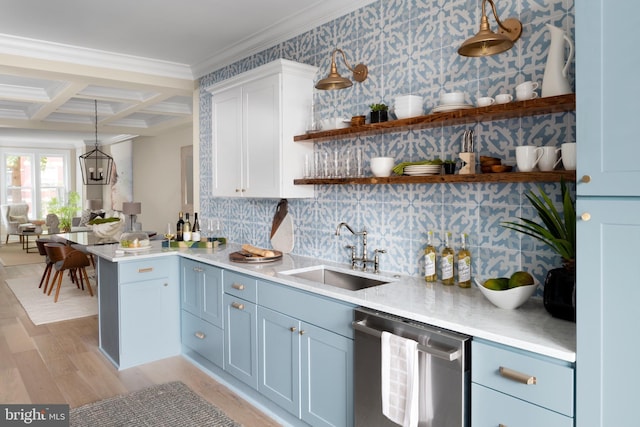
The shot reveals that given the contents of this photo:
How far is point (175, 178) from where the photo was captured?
839 cm

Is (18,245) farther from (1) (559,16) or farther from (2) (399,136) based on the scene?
(1) (559,16)

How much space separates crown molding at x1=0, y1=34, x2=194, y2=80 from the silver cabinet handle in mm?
4171

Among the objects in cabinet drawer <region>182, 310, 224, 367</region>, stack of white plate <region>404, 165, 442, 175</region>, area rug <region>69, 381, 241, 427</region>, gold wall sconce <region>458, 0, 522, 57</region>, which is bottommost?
area rug <region>69, 381, 241, 427</region>

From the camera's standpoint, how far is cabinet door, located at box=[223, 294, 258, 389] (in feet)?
9.98

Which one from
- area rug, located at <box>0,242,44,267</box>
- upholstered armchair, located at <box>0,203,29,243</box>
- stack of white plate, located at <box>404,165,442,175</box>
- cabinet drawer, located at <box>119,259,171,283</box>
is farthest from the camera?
upholstered armchair, located at <box>0,203,29,243</box>

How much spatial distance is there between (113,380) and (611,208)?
3397 millimetres

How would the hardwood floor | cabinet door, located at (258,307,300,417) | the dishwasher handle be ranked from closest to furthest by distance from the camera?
1. the dishwasher handle
2. cabinet door, located at (258,307,300,417)
3. the hardwood floor

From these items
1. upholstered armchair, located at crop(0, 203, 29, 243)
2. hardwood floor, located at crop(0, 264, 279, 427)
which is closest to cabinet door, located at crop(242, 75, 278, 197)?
hardwood floor, located at crop(0, 264, 279, 427)

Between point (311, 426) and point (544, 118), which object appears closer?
point (544, 118)

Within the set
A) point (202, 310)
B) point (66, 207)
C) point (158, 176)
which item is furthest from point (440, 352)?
point (66, 207)

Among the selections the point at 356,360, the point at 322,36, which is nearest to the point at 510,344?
the point at 356,360

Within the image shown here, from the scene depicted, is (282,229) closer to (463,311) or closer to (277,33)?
(277,33)

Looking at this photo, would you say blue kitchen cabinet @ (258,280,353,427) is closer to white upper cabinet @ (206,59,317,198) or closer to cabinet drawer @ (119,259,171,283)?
white upper cabinet @ (206,59,317,198)

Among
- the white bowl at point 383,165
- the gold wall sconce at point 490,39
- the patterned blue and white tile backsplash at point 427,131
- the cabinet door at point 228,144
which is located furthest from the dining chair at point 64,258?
the gold wall sconce at point 490,39
